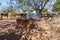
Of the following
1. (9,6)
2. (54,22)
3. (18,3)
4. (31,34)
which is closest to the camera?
(31,34)

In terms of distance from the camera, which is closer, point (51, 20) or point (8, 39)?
point (8, 39)

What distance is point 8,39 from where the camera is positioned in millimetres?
5508

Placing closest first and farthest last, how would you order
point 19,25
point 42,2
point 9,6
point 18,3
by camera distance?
point 19,25
point 42,2
point 18,3
point 9,6

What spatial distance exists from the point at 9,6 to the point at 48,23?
354 inches

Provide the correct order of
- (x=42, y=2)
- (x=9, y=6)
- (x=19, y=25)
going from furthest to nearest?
(x=9, y=6), (x=42, y=2), (x=19, y=25)

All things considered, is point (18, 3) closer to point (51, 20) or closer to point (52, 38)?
point (51, 20)

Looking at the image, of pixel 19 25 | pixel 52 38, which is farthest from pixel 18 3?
pixel 52 38

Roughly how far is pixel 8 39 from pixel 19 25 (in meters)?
1.20

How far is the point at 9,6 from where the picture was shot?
14.4 meters

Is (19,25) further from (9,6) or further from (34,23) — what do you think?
(9,6)

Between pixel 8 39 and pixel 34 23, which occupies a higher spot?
pixel 34 23

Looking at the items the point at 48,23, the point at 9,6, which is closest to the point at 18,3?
the point at 9,6

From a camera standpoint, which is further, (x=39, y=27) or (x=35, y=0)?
(x=35, y=0)

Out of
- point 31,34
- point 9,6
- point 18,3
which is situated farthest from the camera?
point 9,6
